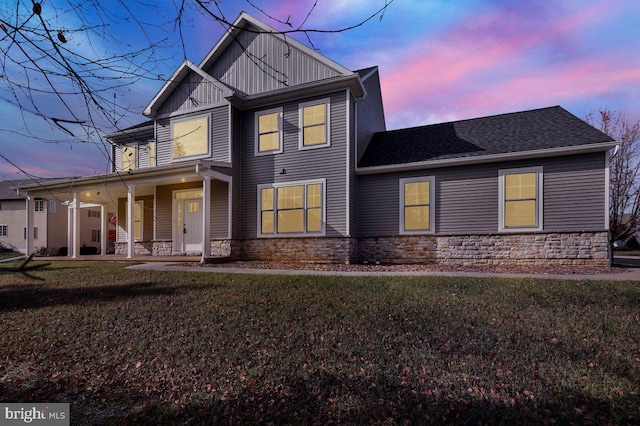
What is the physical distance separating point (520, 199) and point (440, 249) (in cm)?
298

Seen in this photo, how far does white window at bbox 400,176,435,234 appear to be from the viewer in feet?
38.0

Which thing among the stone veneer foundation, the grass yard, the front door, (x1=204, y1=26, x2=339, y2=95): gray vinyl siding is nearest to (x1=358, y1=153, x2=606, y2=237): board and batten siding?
the stone veneer foundation

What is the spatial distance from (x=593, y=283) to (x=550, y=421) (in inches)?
223

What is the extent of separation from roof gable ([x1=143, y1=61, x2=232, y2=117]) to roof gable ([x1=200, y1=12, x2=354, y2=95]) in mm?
655

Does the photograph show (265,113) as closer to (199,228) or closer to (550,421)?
(199,228)

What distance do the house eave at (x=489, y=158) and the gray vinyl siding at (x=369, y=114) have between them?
3.76 ft

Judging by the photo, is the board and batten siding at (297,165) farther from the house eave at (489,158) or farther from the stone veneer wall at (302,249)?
the house eave at (489,158)

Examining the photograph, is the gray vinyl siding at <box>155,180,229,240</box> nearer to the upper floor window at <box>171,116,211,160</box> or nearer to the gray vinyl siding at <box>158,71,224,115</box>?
the upper floor window at <box>171,116,211,160</box>

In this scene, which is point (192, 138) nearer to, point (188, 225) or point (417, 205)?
point (188, 225)

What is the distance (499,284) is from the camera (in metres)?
6.97

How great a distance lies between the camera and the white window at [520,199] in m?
10.5

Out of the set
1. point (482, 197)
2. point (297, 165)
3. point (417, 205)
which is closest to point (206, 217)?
point (297, 165)

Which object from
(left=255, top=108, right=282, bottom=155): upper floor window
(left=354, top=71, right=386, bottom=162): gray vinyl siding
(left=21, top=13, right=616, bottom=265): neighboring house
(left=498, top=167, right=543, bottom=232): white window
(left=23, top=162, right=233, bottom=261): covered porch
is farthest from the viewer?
(left=354, top=71, right=386, bottom=162): gray vinyl siding

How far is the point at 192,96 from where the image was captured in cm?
1352
